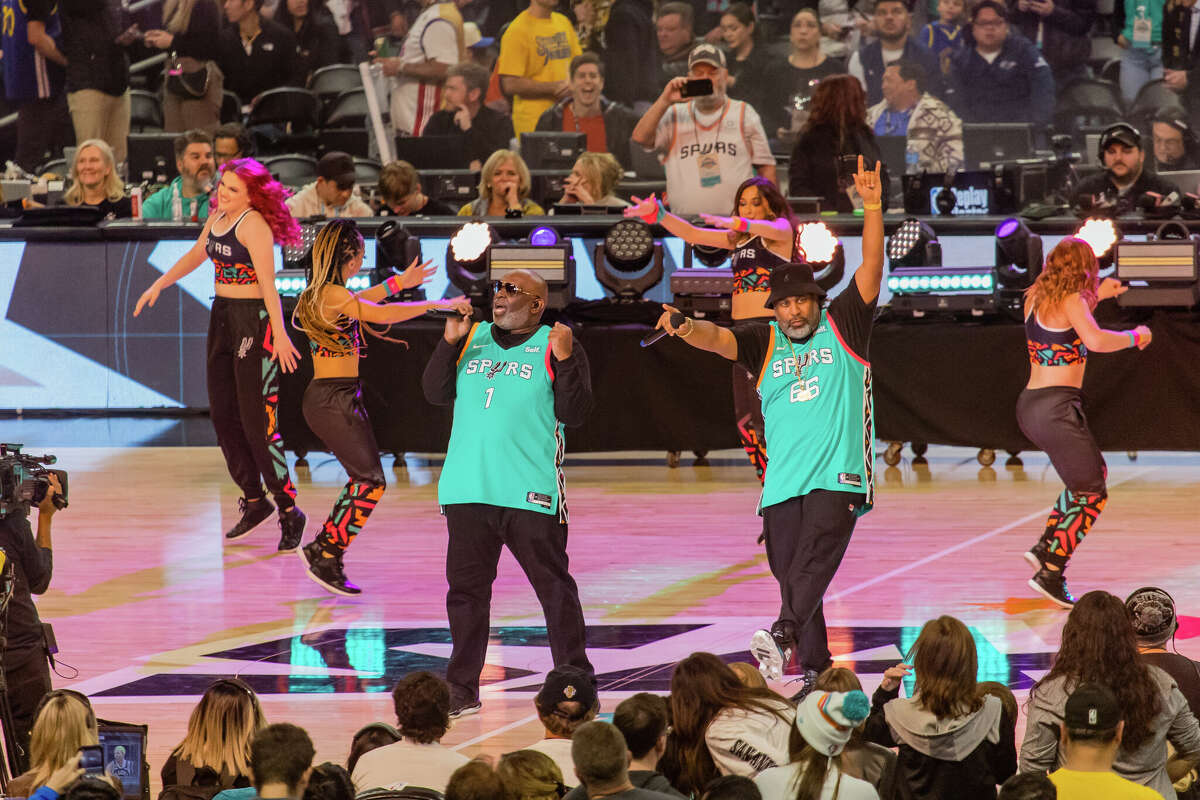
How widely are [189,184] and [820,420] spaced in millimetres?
7757

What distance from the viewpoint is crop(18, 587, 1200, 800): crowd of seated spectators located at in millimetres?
3930

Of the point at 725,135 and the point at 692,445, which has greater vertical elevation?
the point at 725,135

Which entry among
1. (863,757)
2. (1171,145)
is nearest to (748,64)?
(1171,145)

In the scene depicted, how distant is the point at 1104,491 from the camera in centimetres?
757

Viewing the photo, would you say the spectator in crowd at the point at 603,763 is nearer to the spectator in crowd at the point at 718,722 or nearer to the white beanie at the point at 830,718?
the white beanie at the point at 830,718

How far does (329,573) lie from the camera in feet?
26.2

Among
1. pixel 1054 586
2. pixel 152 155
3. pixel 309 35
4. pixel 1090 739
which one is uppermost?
pixel 309 35

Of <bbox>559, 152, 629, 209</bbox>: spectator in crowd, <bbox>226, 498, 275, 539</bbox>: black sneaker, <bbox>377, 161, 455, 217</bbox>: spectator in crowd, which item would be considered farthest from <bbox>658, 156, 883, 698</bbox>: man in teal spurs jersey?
<bbox>377, 161, 455, 217</bbox>: spectator in crowd

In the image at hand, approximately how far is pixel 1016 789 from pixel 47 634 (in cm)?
308

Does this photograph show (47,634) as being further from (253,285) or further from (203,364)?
(203,364)

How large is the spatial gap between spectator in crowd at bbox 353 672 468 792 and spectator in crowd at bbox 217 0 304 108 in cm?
1280

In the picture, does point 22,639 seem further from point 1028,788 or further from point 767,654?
point 1028,788

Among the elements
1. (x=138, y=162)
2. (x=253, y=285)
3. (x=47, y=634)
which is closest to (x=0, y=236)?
(x=138, y=162)

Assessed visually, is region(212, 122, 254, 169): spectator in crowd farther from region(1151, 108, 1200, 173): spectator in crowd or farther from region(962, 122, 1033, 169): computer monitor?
region(1151, 108, 1200, 173): spectator in crowd
